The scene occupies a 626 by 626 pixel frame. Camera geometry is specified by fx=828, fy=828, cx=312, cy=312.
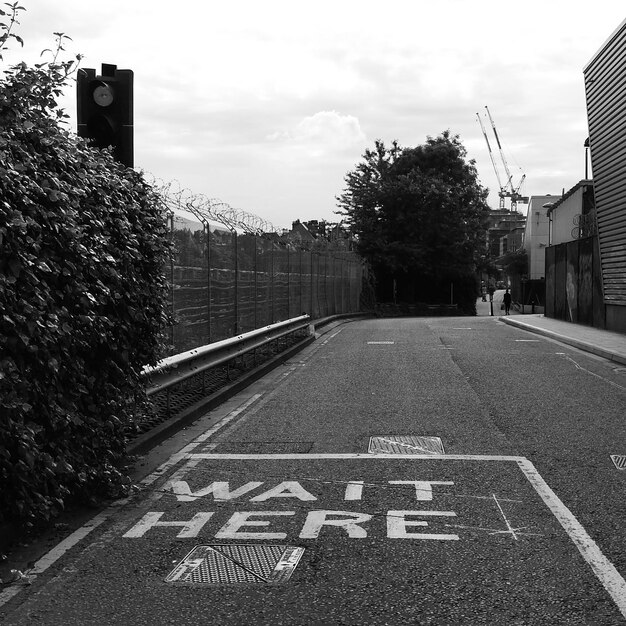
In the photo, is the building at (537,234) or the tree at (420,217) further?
the building at (537,234)

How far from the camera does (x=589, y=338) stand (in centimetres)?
2125

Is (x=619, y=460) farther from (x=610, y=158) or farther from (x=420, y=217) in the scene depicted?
(x=420, y=217)

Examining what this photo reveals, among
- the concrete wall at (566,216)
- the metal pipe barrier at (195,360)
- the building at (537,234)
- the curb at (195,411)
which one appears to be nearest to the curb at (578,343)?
the curb at (195,411)

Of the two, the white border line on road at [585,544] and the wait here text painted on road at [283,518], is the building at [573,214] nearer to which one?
the white border line on road at [585,544]

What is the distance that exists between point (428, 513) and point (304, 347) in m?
14.6

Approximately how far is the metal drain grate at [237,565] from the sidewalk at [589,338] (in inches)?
506

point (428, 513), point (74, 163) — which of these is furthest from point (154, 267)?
point (428, 513)

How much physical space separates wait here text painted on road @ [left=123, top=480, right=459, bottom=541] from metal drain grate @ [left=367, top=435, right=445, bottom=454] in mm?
1480

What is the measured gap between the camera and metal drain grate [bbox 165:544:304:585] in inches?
180

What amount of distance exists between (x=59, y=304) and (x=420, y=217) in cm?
4748

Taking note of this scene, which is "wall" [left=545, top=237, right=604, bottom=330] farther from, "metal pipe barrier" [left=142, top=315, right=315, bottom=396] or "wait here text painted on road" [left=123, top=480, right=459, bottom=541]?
"wait here text painted on road" [left=123, top=480, right=459, bottom=541]

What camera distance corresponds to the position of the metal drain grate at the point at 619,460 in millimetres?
7309

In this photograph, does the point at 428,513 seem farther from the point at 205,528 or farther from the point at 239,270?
the point at 239,270

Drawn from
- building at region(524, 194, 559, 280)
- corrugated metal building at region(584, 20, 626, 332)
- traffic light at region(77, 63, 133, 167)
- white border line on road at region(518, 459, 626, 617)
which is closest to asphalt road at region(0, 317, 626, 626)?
white border line on road at region(518, 459, 626, 617)
